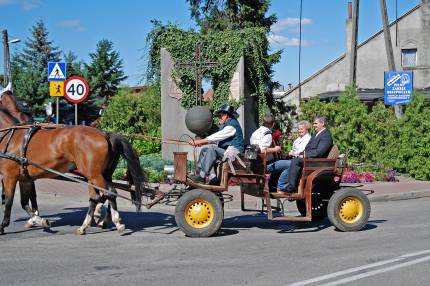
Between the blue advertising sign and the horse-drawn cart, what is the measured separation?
576 inches

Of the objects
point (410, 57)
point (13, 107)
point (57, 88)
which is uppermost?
point (410, 57)

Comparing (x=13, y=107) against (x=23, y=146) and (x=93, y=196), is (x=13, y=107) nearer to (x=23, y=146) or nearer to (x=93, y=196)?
(x=23, y=146)

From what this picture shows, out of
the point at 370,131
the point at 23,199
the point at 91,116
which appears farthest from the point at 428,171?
the point at 91,116

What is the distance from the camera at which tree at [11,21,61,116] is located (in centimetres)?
4425

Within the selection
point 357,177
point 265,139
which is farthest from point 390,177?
point 265,139

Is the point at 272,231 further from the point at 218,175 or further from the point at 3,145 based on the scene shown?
the point at 3,145

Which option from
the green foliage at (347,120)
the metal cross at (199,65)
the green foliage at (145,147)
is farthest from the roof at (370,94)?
the metal cross at (199,65)

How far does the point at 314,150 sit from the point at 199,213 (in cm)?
215

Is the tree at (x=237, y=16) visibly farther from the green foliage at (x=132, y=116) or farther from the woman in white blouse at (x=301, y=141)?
the woman in white blouse at (x=301, y=141)

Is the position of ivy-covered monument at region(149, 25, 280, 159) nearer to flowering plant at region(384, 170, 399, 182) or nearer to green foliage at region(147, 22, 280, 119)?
green foliage at region(147, 22, 280, 119)

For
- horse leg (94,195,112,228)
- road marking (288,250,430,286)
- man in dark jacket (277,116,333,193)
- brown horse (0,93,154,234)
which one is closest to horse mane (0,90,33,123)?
brown horse (0,93,154,234)

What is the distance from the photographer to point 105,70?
53594 millimetres

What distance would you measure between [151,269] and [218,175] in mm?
2759

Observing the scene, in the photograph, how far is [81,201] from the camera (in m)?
13.4
